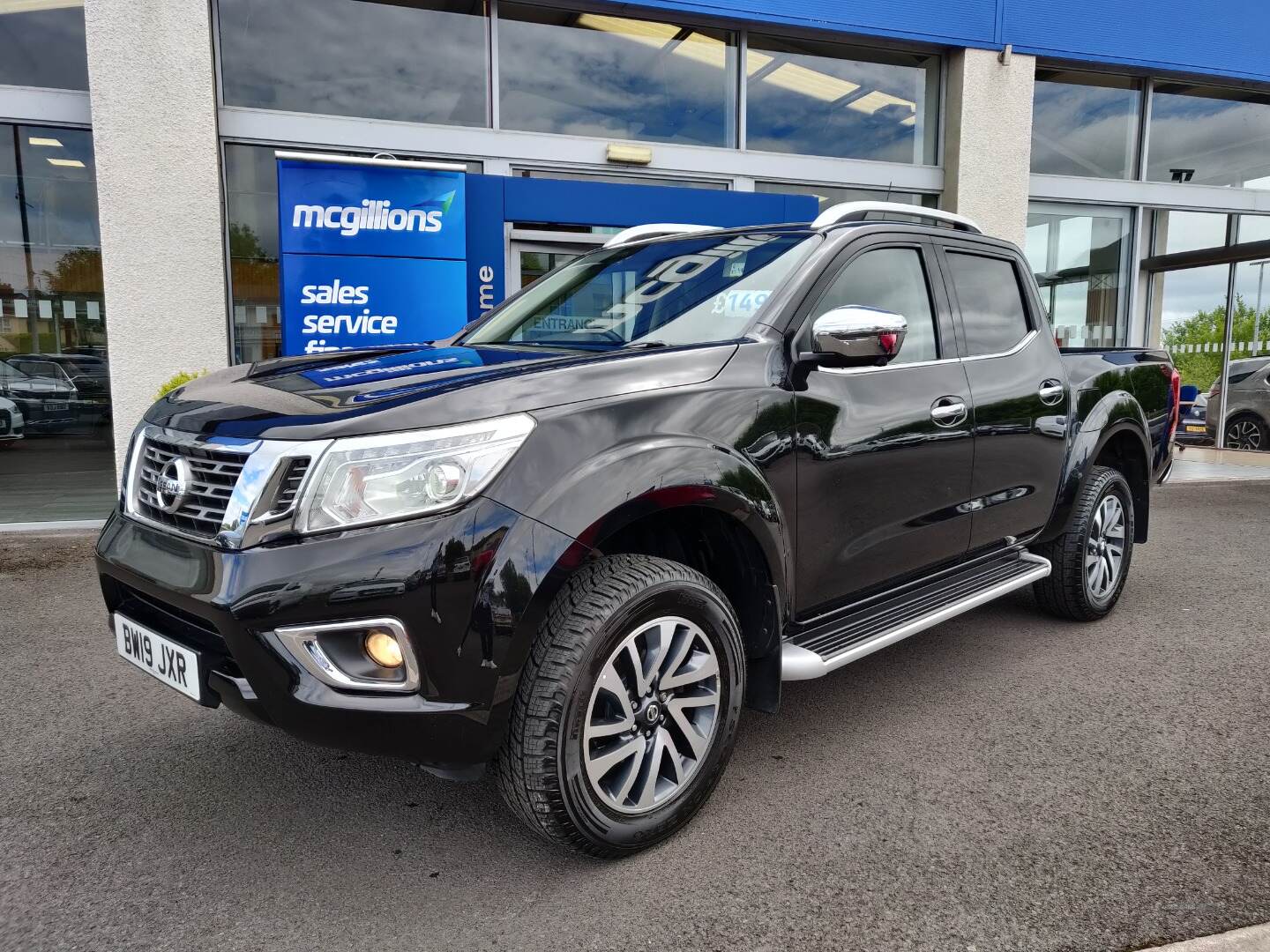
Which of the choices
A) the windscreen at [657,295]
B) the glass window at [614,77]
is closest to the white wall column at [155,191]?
the glass window at [614,77]

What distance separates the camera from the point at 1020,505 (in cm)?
388

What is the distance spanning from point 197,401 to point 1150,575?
540cm

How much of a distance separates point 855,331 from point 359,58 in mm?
6668

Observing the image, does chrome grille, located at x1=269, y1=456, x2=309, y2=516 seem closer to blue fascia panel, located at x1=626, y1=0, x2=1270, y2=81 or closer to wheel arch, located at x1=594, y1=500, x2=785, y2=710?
wheel arch, located at x1=594, y1=500, x2=785, y2=710

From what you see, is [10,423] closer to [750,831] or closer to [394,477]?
[394,477]

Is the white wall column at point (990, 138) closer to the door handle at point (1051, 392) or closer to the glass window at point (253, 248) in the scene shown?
the door handle at point (1051, 392)

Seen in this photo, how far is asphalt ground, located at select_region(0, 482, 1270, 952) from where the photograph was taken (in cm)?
215

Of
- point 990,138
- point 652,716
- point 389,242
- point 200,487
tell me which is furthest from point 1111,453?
point 990,138

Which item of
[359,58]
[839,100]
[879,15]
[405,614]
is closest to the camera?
[405,614]

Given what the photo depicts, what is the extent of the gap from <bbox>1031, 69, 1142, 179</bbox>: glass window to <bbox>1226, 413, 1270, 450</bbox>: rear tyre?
415 centimetres

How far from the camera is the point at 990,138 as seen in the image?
955 cm

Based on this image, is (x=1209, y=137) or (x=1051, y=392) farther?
(x=1209, y=137)

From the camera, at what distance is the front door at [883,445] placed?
2.87 m

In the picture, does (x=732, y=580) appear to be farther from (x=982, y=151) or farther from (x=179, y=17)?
(x=982, y=151)
